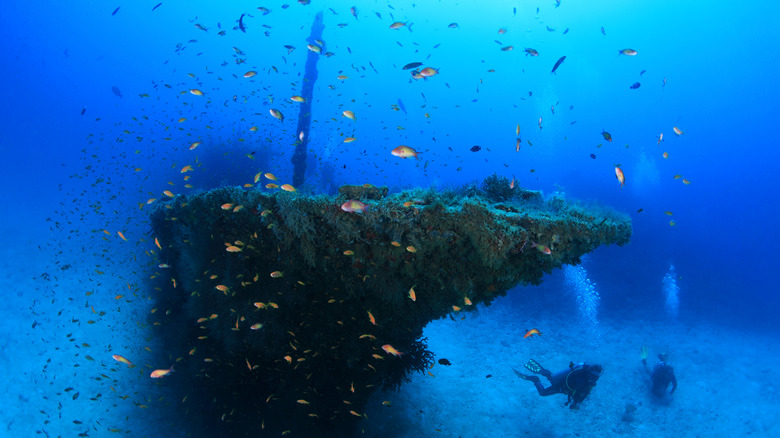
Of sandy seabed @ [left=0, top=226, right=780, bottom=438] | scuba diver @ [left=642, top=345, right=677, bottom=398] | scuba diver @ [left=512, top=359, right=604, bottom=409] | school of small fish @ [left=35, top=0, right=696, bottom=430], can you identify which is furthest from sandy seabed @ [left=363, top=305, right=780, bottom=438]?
school of small fish @ [left=35, top=0, right=696, bottom=430]

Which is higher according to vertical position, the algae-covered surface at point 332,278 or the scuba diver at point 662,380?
the algae-covered surface at point 332,278

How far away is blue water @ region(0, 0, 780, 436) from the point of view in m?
23.4

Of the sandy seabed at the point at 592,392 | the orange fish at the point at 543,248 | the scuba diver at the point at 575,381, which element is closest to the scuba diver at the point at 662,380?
the sandy seabed at the point at 592,392

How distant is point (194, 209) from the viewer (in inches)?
250

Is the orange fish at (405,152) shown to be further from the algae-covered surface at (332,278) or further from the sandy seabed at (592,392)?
the sandy seabed at (592,392)

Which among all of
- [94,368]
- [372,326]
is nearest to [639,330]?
[372,326]

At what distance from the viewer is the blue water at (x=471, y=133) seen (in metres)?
23.4

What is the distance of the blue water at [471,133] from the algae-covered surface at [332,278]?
1.26 metres

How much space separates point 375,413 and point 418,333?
2.76 m

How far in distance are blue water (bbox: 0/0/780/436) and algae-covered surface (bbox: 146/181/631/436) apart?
1257mm

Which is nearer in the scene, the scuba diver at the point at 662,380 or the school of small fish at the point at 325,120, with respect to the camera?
the school of small fish at the point at 325,120

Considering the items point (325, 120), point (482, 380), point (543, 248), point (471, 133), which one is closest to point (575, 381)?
point (482, 380)

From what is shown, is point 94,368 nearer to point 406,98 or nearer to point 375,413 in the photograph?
point 375,413

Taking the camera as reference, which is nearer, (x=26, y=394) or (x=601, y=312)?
(x=26, y=394)
